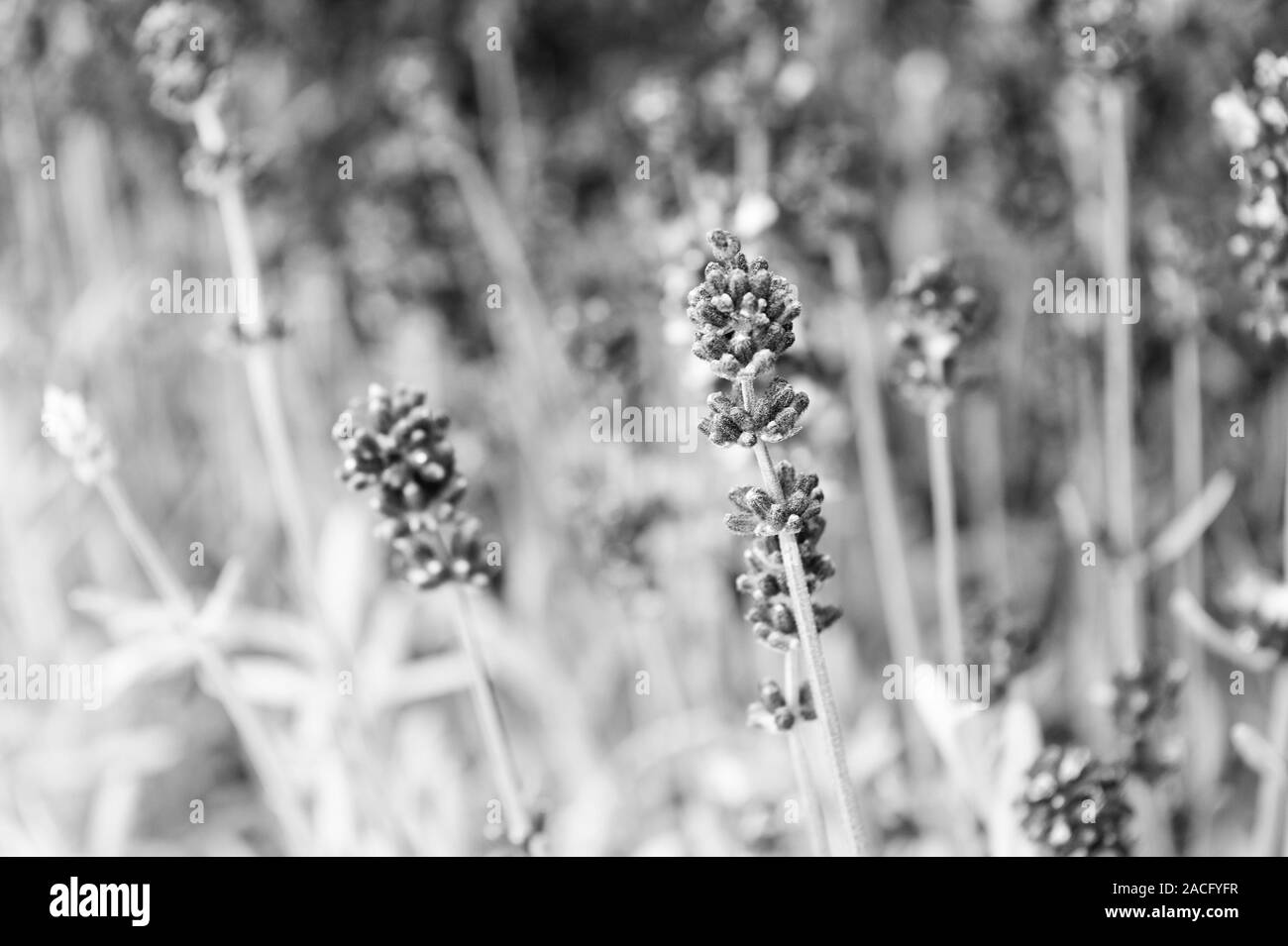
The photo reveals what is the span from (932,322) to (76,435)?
3.65ft

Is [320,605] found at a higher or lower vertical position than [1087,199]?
lower

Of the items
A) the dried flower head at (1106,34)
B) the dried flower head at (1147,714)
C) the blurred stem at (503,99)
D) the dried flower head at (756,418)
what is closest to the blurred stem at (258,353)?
the dried flower head at (756,418)

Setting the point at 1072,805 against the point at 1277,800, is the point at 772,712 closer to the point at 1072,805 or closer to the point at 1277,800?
the point at 1072,805

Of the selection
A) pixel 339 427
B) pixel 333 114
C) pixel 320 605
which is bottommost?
pixel 320 605

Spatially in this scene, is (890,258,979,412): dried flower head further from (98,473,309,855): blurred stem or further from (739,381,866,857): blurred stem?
(98,473,309,855): blurred stem

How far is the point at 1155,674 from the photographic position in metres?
1.74

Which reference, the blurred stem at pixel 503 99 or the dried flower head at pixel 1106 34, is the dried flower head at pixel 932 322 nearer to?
the dried flower head at pixel 1106 34

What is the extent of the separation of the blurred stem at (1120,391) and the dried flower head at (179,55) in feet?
4.50

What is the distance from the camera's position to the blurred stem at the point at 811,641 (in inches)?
45.6

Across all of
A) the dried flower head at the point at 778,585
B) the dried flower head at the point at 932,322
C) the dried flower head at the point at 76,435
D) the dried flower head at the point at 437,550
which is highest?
the dried flower head at the point at 932,322

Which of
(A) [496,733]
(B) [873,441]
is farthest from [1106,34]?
(A) [496,733]
